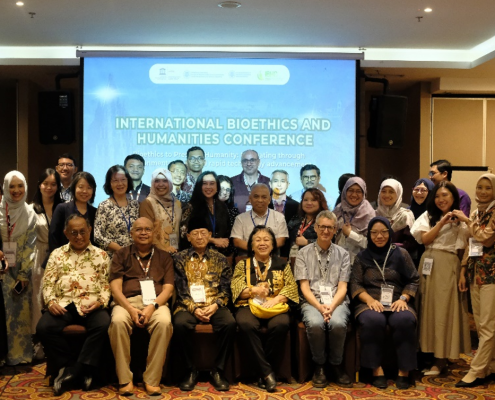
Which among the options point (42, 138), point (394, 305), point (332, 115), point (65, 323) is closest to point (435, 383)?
point (394, 305)

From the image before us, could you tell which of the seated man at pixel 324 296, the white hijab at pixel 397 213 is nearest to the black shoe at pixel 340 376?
the seated man at pixel 324 296

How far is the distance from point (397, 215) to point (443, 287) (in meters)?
0.76

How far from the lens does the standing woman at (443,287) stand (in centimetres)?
471

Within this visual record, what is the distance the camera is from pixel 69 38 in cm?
685

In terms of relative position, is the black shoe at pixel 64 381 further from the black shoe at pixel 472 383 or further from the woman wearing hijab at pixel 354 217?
the black shoe at pixel 472 383

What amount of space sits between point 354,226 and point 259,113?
Result: 2232 mm

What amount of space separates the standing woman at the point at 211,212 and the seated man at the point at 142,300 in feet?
1.77

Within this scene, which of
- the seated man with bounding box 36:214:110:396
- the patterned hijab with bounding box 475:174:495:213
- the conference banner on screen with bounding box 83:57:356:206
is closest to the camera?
the seated man with bounding box 36:214:110:396

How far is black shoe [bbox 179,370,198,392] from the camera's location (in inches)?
172

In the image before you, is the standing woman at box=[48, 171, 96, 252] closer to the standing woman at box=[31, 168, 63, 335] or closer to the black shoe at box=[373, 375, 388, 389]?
the standing woman at box=[31, 168, 63, 335]

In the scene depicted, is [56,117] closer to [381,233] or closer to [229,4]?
[229,4]

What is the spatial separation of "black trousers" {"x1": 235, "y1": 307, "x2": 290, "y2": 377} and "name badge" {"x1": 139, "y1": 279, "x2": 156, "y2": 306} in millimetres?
631

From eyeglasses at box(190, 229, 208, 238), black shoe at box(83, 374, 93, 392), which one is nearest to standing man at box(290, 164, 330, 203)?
eyeglasses at box(190, 229, 208, 238)

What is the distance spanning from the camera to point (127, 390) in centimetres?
425
